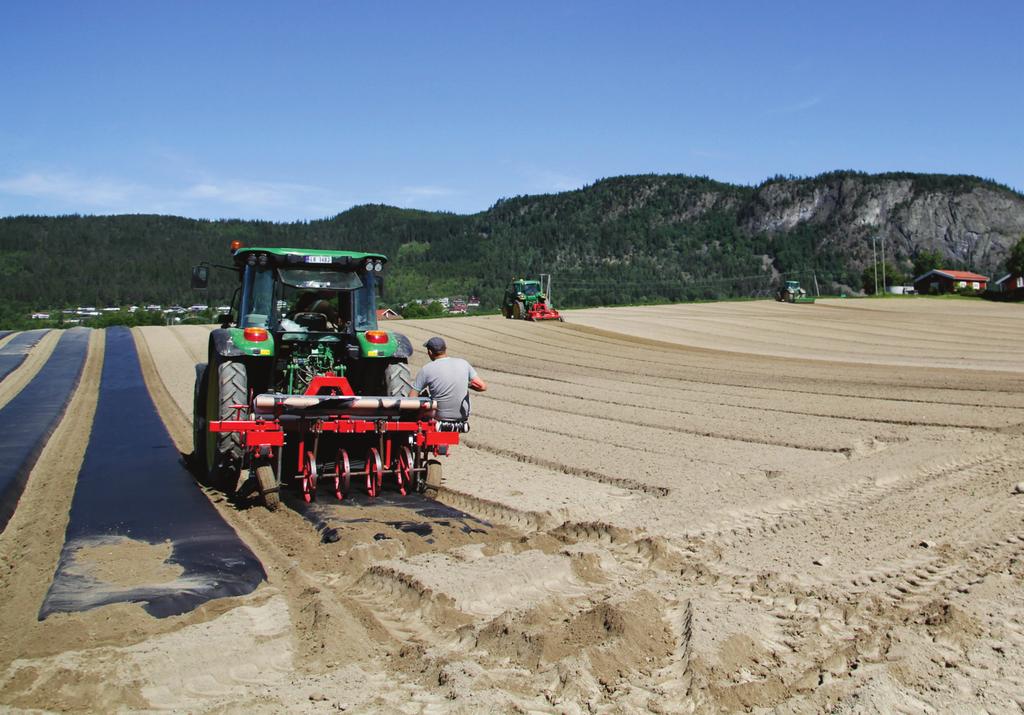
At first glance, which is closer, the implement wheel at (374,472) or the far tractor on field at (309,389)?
the far tractor on field at (309,389)

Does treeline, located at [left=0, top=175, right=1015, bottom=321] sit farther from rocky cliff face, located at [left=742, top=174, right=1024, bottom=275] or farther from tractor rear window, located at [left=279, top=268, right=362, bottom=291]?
tractor rear window, located at [left=279, top=268, right=362, bottom=291]

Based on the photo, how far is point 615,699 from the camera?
12.0 ft

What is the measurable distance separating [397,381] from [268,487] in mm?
1554

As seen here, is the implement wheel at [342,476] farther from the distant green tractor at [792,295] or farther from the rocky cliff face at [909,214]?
the rocky cliff face at [909,214]

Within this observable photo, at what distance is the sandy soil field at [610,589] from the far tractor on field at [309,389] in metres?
0.43

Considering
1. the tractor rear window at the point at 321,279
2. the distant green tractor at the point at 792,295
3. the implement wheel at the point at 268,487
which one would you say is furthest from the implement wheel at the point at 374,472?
the distant green tractor at the point at 792,295

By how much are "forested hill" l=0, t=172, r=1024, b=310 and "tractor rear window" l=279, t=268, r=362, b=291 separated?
231ft

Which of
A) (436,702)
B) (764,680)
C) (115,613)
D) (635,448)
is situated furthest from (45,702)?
(635,448)

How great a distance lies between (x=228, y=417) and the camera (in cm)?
731

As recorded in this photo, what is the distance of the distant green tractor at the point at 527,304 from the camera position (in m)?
37.5

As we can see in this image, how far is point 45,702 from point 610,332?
98.6ft

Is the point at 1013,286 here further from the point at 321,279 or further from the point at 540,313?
the point at 321,279

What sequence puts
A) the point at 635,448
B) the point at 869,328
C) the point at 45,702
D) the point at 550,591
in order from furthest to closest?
1. the point at 869,328
2. the point at 635,448
3. the point at 550,591
4. the point at 45,702

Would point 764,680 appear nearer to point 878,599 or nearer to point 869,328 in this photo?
point 878,599
